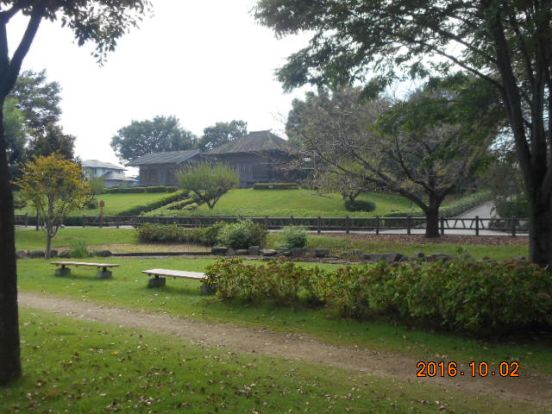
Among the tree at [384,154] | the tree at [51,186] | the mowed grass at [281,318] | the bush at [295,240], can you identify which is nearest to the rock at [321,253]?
the bush at [295,240]

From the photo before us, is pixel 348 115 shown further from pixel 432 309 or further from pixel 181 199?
pixel 181 199

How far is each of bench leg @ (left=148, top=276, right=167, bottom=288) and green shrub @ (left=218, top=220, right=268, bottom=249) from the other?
29.7ft

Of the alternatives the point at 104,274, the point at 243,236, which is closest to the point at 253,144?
the point at 243,236

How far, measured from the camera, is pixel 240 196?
48906mm

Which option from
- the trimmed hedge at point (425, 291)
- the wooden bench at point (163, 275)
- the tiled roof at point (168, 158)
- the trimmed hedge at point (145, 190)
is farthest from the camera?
the tiled roof at point (168, 158)

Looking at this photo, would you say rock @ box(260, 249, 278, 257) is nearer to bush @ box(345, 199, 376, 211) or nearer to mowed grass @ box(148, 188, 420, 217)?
mowed grass @ box(148, 188, 420, 217)

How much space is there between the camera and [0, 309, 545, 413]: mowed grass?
5262 millimetres

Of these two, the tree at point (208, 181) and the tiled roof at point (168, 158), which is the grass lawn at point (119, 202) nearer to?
the tree at point (208, 181)

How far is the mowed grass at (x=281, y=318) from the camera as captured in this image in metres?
7.39

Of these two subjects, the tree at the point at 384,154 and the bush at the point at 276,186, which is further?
the bush at the point at 276,186

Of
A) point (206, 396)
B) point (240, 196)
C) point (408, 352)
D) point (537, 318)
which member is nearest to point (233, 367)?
point (206, 396)

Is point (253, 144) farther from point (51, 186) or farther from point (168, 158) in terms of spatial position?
point (51, 186)

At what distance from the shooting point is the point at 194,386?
5707 mm

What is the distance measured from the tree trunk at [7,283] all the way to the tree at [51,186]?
50.4ft
